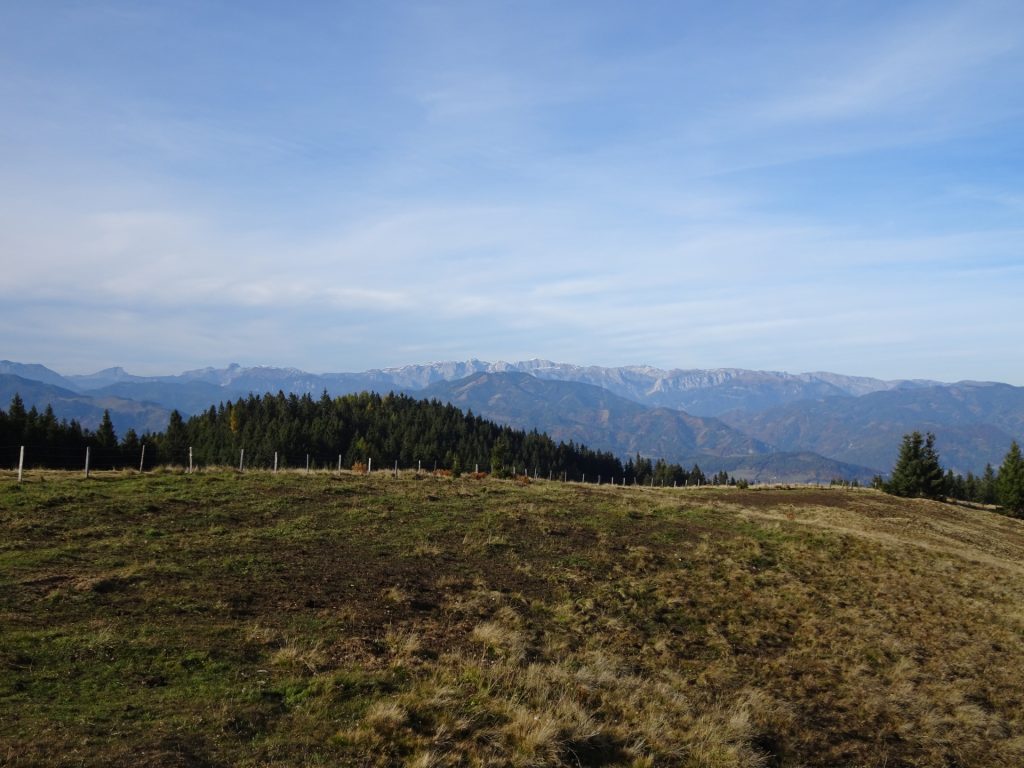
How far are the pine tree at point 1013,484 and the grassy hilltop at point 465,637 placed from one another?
166 ft

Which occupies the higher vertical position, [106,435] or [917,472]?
[917,472]

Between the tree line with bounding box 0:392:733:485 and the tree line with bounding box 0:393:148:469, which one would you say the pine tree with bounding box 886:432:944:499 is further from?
the tree line with bounding box 0:393:148:469

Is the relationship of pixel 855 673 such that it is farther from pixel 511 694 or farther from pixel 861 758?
pixel 511 694

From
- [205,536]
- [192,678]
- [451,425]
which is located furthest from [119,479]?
[451,425]

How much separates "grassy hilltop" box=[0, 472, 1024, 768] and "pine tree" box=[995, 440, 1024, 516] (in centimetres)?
5060

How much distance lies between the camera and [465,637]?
16.1 meters

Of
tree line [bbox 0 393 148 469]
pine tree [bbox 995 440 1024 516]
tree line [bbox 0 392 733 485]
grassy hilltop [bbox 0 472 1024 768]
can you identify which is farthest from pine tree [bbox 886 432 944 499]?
tree line [bbox 0 393 148 469]

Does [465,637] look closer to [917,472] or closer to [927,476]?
[917,472]

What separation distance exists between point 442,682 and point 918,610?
19.9m

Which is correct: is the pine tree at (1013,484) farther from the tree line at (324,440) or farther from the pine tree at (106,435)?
the pine tree at (106,435)

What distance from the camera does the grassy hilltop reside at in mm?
10578

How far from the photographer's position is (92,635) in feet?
43.3

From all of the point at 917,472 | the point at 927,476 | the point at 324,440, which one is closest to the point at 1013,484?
the point at 927,476

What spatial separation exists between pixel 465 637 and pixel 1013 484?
80591 mm
